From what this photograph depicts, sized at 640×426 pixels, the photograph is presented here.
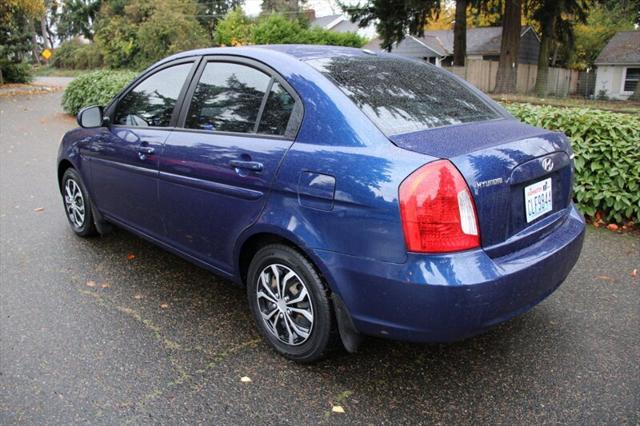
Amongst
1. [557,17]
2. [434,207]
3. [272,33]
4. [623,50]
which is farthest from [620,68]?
[434,207]

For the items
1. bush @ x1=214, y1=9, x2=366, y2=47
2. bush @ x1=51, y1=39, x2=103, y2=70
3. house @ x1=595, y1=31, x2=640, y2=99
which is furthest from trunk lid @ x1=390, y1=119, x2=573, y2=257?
bush @ x1=51, y1=39, x2=103, y2=70

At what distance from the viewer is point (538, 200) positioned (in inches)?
108

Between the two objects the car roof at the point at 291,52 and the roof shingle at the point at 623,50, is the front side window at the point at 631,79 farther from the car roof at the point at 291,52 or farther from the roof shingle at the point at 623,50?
the car roof at the point at 291,52

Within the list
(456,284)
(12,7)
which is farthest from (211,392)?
(12,7)

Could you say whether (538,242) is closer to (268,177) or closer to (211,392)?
(268,177)

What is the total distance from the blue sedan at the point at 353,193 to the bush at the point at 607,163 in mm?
2526

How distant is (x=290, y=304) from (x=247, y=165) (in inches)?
31.0

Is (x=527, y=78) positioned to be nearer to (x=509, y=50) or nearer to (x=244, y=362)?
(x=509, y=50)

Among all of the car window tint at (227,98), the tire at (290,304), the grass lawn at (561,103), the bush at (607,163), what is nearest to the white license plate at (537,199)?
the tire at (290,304)

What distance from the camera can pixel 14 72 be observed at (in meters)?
24.2

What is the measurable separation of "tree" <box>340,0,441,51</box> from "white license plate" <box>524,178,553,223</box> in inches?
762

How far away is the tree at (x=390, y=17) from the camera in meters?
21.1

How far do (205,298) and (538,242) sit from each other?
7.42ft

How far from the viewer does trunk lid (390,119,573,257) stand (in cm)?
244
